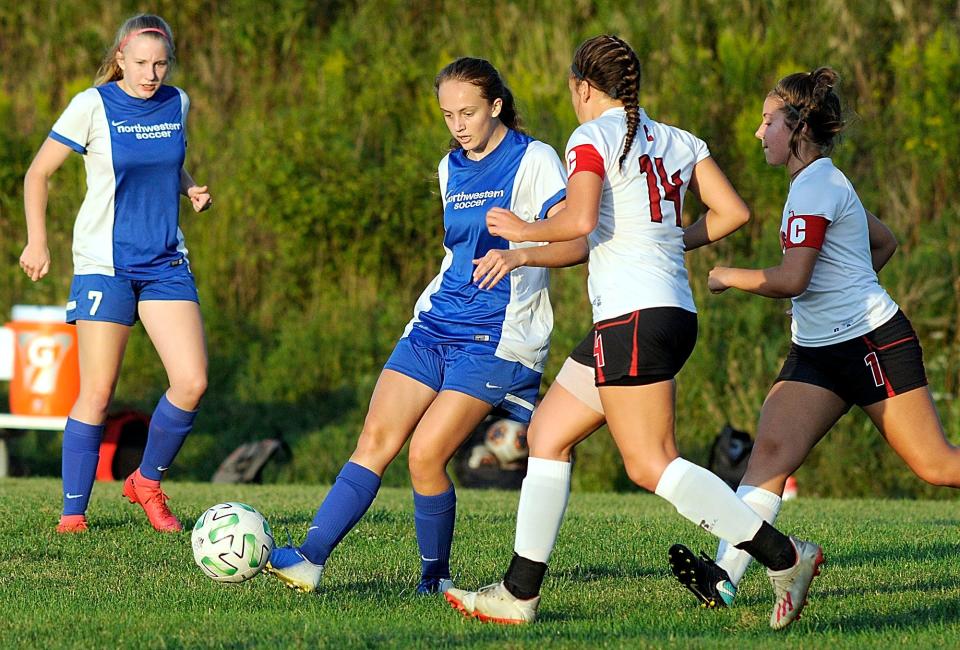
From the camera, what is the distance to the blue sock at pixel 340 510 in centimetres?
507

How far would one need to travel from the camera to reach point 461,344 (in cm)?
516

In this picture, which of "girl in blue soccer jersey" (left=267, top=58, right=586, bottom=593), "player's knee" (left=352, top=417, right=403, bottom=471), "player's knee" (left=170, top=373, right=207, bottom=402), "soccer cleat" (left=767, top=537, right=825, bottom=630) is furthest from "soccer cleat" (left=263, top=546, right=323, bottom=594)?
"player's knee" (left=170, top=373, right=207, bottom=402)

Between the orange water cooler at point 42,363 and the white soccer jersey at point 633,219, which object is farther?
the orange water cooler at point 42,363

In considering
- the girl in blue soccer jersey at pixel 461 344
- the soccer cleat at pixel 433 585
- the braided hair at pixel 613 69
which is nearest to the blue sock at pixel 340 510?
the girl in blue soccer jersey at pixel 461 344

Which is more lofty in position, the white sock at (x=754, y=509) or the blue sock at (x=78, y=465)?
the white sock at (x=754, y=509)

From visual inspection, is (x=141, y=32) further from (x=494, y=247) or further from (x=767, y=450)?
(x=767, y=450)

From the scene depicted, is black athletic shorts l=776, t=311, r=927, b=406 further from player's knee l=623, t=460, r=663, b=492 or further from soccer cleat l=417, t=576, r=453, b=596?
soccer cleat l=417, t=576, r=453, b=596

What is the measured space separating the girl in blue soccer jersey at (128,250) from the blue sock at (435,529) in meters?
1.86

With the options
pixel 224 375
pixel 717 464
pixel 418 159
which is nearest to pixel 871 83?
pixel 418 159

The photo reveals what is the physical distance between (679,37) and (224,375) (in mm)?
6493

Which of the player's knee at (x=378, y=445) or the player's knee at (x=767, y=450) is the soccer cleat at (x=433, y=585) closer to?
the player's knee at (x=378, y=445)

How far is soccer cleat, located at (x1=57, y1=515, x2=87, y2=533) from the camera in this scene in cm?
664

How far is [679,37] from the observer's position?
15.7m

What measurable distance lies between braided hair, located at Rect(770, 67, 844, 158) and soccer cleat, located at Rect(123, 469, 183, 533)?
11.3ft
